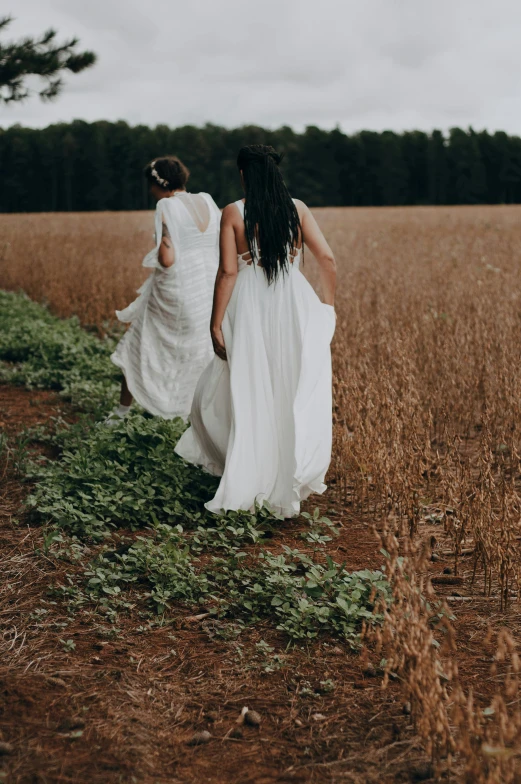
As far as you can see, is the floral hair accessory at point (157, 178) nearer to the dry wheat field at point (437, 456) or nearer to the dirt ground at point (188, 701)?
the dry wheat field at point (437, 456)

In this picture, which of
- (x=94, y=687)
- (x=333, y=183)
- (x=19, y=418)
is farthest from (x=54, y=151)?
(x=94, y=687)

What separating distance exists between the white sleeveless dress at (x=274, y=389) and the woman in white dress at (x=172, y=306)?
1.79 meters

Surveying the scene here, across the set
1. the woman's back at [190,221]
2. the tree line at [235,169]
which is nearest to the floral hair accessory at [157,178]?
the woman's back at [190,221]

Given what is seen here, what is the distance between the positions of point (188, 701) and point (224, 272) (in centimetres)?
229

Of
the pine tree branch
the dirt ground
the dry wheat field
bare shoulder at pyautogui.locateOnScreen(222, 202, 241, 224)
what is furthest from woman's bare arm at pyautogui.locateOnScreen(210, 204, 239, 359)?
the pine tree branch

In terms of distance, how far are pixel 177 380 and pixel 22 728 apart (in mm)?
3952

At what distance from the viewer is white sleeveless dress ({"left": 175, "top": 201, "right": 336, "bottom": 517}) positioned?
414 cm

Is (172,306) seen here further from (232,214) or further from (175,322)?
(232,214)

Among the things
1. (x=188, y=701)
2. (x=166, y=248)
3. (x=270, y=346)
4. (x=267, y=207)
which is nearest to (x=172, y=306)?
(x=166, y=248)

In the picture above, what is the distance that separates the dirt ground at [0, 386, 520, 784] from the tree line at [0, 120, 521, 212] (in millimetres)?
56367

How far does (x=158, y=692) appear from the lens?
8.89 ft

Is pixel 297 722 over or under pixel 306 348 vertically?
under

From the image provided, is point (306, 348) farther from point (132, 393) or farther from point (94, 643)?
point (132, 393)

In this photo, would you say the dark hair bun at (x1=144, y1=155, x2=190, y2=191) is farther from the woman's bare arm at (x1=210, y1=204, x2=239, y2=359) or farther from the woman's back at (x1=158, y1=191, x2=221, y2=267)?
the woman's bare arm at (x1=210, y1=204, x2=239, y2=359)
